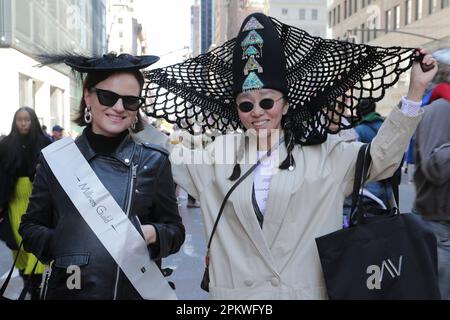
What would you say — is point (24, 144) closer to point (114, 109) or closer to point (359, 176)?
point (114, 109)

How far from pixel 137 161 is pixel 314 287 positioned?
2.88 ft

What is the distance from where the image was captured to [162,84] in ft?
8.43

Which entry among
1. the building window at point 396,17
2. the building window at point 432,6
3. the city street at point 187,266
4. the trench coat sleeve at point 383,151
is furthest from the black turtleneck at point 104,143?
the building window at point 396,17

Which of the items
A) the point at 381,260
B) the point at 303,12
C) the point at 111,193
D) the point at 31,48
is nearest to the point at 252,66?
the point at 111,193

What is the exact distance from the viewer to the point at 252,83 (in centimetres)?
217

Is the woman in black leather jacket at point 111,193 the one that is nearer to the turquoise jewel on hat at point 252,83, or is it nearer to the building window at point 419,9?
the turquoise jewel on hat at point 252,83

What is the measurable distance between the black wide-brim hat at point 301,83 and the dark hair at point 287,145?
3 centimetres

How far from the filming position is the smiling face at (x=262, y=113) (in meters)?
2.17

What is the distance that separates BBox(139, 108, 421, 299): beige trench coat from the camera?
2039mm

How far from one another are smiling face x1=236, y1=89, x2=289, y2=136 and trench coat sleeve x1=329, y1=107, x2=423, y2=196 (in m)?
0.26

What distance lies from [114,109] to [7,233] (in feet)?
10.2

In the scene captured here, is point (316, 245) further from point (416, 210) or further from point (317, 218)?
point (416, 210)

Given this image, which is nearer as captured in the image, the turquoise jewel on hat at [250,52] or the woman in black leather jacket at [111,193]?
the woman in black leather jacket at [111,193]

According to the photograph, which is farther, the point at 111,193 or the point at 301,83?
the point at 301,83
